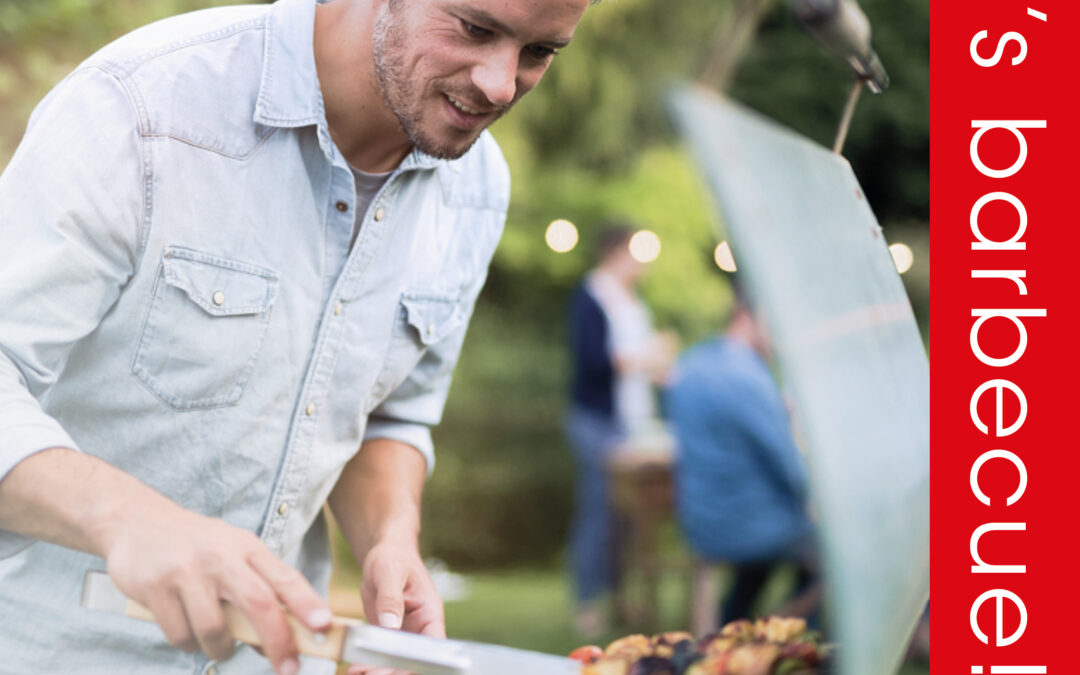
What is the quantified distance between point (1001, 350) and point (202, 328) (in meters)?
1.42

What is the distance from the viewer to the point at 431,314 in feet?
5.93

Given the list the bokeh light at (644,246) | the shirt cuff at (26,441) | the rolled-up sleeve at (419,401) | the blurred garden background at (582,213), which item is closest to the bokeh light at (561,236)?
the blurred garden background at (582,213)

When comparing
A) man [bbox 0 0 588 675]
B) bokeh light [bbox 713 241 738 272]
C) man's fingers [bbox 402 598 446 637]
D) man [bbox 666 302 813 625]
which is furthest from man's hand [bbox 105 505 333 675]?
man [bbox 666 302 813 625]

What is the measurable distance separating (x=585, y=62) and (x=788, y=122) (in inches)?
83.7

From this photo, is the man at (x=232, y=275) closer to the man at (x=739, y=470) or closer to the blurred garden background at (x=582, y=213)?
the man at (x=739, y=470)

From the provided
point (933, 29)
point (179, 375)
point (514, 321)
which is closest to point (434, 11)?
point (179, 375)

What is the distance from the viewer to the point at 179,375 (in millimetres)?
1481

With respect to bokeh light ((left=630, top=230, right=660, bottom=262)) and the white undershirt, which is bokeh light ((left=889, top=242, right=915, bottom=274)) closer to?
the white undershirt

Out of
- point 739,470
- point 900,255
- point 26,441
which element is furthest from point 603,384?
point 26,441

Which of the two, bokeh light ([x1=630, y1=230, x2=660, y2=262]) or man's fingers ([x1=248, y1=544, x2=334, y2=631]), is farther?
bokeh light ([x1=630, y1=230, x2=660, y2=262])

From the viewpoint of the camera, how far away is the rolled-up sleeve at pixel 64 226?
124cm

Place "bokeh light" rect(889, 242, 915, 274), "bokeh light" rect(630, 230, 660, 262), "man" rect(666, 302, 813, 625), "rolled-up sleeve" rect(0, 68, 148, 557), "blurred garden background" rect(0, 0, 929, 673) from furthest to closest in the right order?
"blurred garden background" rect(0, 0, 929, 673) < "bokeh light" rect(630, 230, 660, 262) < "man" rect(666, 302, 813, 625) < "bokeh light" rect(889, 242, 915, 274) < "rolled-up sleeve" rect(0, 68, 148, 557)

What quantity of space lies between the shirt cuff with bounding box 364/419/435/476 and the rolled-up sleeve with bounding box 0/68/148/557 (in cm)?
62

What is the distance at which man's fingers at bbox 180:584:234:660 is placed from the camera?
0.99 metres
